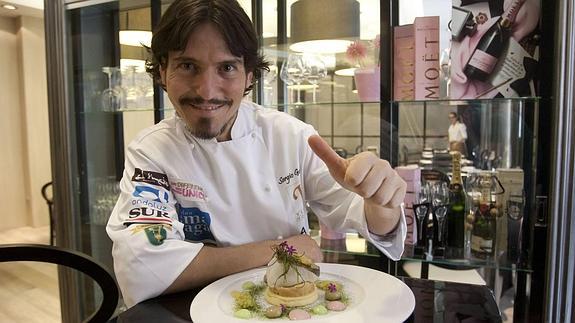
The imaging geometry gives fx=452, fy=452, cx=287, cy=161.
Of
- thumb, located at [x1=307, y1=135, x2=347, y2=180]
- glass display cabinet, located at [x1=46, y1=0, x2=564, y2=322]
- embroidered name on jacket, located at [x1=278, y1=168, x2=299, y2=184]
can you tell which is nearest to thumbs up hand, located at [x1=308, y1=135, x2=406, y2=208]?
thumb, located at [x1=307, y1=135, x2=347, y2=180]

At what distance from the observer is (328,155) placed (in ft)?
2.63

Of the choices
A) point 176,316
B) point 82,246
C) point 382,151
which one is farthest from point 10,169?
point 176,316

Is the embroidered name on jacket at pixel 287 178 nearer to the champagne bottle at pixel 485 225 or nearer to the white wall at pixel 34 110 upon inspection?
the champagne bottle at pixel 485 225

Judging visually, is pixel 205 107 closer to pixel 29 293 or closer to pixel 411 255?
pixel 411 255

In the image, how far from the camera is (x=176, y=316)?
74cm

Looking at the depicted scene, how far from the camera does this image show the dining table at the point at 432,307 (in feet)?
2.42

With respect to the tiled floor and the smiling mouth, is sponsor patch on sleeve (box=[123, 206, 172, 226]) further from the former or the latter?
the tiled floor

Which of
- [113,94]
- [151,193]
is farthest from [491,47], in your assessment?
[113,94]

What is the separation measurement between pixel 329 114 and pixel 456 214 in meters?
0.63

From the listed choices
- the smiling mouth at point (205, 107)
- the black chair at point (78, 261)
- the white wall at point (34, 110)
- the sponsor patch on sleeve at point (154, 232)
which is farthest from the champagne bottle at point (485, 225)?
the white wall at point (34, 110)

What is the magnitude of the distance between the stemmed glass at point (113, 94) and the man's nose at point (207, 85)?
4.28 ft

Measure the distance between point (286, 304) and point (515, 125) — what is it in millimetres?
1112

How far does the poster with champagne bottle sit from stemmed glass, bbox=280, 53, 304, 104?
23.9 inches

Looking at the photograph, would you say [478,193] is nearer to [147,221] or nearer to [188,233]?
[188,233]
